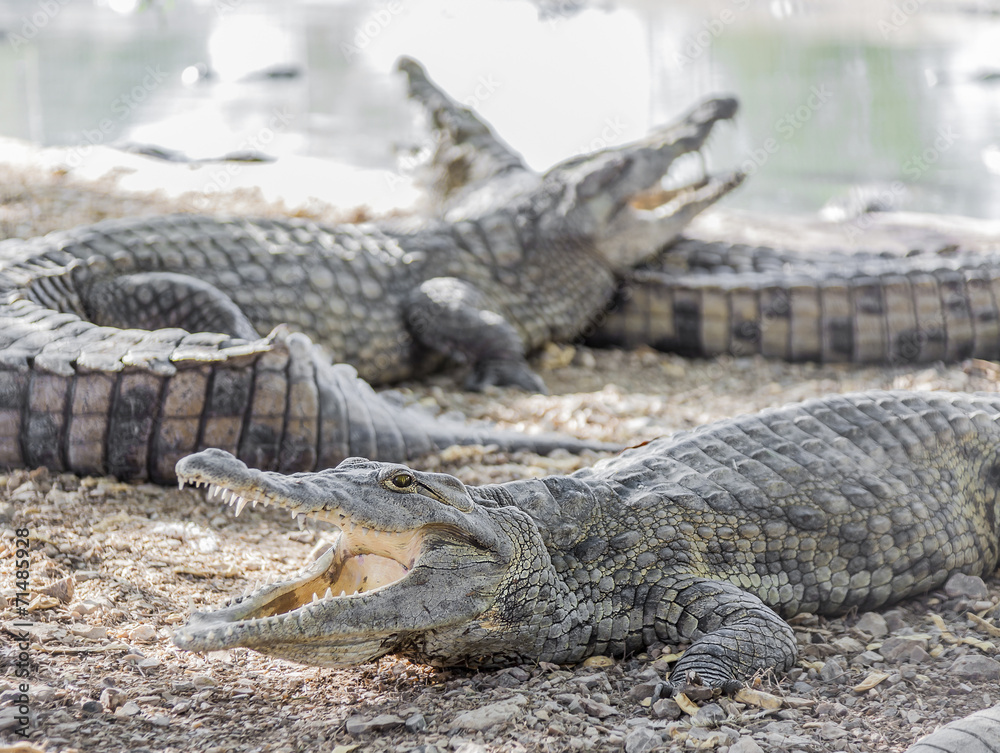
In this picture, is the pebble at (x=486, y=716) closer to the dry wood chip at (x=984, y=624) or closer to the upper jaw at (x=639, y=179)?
the dry wood chip at (x=984, y=624)

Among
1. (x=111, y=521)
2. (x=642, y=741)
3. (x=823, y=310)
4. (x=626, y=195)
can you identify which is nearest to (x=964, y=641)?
(x=642, y=741)

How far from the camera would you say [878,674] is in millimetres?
2379

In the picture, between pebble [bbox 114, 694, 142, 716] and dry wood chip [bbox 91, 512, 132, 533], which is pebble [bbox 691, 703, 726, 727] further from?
dry wood chip [bbox 91, 512, 132, 533]

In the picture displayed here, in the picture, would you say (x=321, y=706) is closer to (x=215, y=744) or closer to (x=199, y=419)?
(x=215, y=744)

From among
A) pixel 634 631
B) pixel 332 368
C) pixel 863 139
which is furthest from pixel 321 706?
pixel 863 139

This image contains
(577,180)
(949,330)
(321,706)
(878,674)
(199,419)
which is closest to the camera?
(321,706)

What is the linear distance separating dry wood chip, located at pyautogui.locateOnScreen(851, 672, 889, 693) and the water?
20.0 feet

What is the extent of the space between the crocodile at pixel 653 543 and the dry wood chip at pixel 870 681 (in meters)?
0.17

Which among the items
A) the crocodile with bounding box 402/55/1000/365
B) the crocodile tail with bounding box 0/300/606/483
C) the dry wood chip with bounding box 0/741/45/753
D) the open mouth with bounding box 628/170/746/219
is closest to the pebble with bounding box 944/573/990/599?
the crocodile tail with bounding box 0/300/606/483

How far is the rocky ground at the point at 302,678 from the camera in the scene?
6.77 feet

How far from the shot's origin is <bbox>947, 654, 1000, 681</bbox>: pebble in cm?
233

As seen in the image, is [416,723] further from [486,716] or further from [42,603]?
[42,603]

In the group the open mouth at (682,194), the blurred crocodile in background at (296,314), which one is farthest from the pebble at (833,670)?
the open mouth at (682,194)

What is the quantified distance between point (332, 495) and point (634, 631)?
0.91 m
